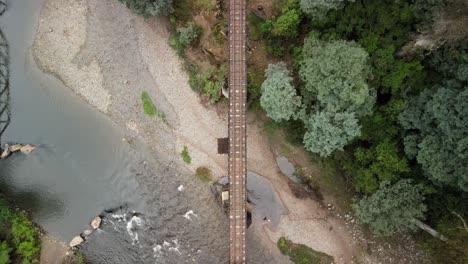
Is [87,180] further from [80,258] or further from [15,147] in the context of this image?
[15,147]

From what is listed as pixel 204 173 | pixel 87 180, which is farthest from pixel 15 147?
pixel 204 173

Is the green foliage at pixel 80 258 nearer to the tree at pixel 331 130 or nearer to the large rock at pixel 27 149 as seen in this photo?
the large rock at pixel 27 149

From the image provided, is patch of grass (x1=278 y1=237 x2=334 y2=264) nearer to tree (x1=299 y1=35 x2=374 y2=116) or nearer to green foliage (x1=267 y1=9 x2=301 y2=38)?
tree (x1=299 y1=35 x2=374 y2=116)

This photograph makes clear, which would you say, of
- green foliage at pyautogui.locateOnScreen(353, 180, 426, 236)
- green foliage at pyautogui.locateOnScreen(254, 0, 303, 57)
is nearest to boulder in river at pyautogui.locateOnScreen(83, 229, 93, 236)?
green foliage at pyautogui.locateOnScreen(254, 0, 303, 57)

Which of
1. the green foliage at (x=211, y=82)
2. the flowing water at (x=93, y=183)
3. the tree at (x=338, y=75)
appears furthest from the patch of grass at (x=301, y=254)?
the green foliage at (x=211, y=82)

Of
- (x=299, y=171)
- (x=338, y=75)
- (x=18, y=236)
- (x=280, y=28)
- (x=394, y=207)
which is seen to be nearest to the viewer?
(x=338, y=75)

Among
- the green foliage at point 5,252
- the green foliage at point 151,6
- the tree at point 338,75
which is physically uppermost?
the green foliage at point 151,6

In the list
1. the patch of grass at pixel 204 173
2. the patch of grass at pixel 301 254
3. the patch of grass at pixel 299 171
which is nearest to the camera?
the patch of grass at pixel 301 254
